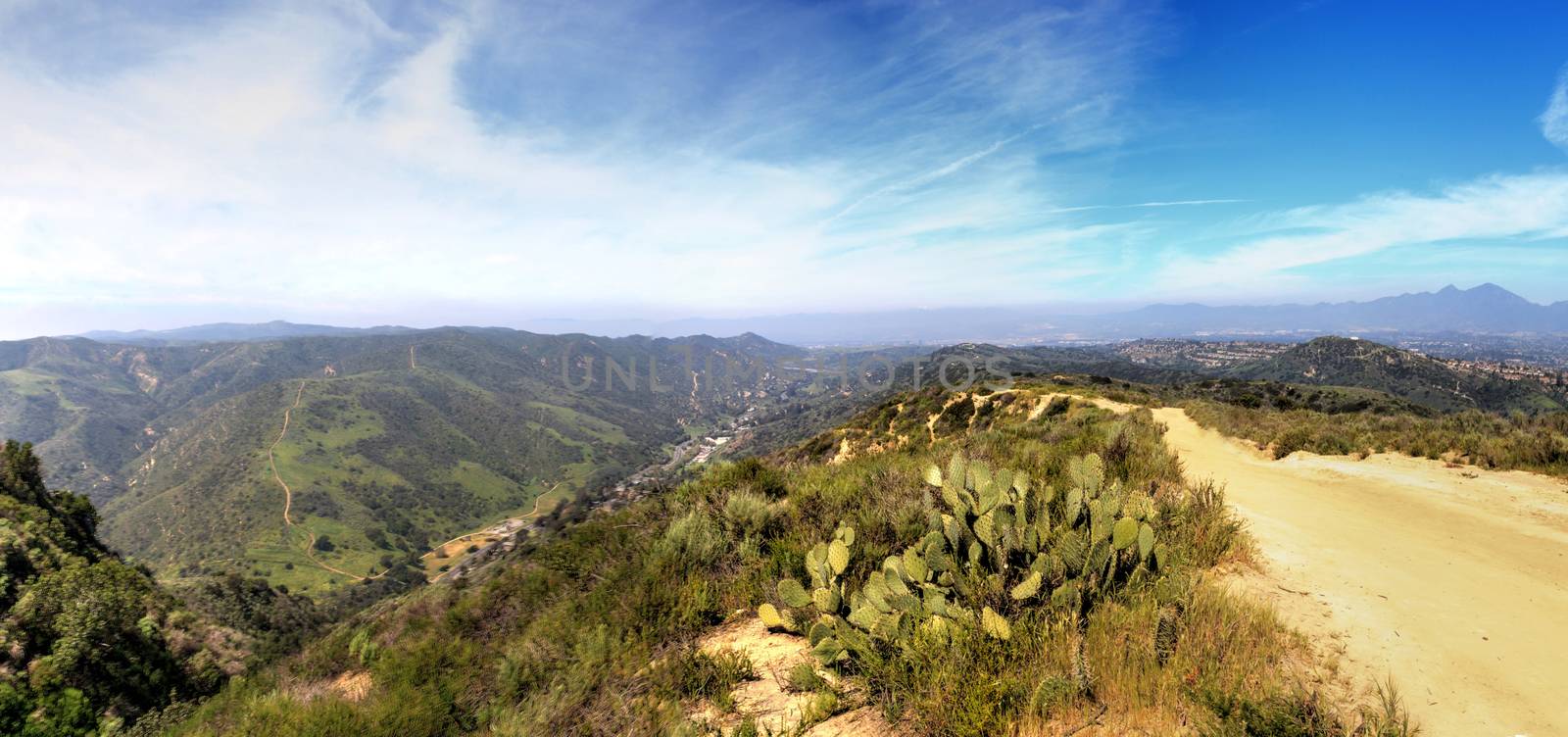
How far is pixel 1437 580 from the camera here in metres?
4.89

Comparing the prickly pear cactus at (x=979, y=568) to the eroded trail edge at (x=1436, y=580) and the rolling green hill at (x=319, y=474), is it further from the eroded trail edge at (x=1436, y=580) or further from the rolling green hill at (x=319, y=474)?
the rolling green hill at (x=319, y=474)

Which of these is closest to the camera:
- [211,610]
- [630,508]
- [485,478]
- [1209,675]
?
[1209,675]

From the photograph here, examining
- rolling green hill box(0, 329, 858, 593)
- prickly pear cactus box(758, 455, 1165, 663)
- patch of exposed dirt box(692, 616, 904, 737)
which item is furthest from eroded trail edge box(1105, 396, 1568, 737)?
rolling green hill box(0, 329, 858, 593)

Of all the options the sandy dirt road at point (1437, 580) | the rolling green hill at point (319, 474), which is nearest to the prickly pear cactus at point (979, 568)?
the sandy dirt road at point (1437, 580)

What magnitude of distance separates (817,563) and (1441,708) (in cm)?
380

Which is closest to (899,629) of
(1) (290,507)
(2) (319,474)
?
(1) (290,507)

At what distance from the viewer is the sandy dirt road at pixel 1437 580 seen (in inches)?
125

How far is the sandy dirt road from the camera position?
3185mm

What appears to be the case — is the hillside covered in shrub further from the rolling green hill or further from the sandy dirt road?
the rolling green hill

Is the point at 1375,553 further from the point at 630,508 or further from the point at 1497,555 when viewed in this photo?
the point at 630,508

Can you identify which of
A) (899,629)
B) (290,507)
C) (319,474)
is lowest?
(290,507)

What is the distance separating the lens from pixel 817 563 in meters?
4.48

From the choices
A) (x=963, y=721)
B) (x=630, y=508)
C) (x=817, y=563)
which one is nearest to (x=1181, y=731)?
(x=963, y=721)

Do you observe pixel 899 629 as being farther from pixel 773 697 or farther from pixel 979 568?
pixel 773 697
